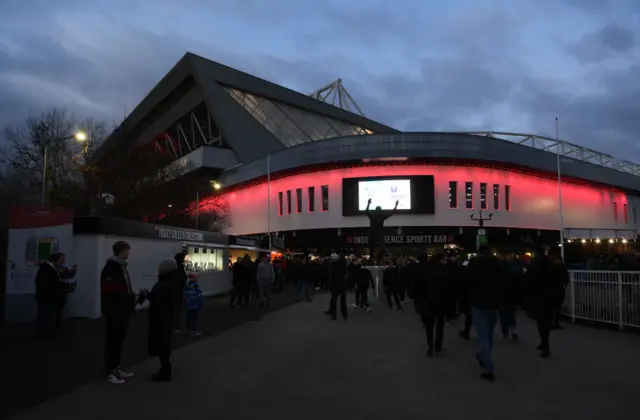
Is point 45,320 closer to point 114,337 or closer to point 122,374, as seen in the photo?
point 122,374

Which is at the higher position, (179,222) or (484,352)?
(179,222)

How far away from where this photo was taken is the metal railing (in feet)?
35.9

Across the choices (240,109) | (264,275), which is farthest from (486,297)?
(240,109)

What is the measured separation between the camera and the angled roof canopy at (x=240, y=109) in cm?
5884

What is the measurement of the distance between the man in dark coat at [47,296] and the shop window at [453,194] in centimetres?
3735

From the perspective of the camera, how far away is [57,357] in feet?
28.5

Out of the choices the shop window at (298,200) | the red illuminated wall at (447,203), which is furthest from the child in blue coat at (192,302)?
the shop window at (298,200)

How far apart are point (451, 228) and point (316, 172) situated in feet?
40.0

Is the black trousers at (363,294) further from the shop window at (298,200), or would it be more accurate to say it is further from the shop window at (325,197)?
the shop window at (298,200)

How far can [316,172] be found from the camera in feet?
155

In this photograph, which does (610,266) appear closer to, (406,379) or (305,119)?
(406,379)

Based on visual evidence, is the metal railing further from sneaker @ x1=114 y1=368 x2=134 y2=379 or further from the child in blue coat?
sneaker @ x1=114 y1=368 x2=134 y2=379

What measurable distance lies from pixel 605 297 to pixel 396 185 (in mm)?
33016

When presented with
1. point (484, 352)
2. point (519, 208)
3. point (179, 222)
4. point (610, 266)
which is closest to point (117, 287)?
point (484, 352)
